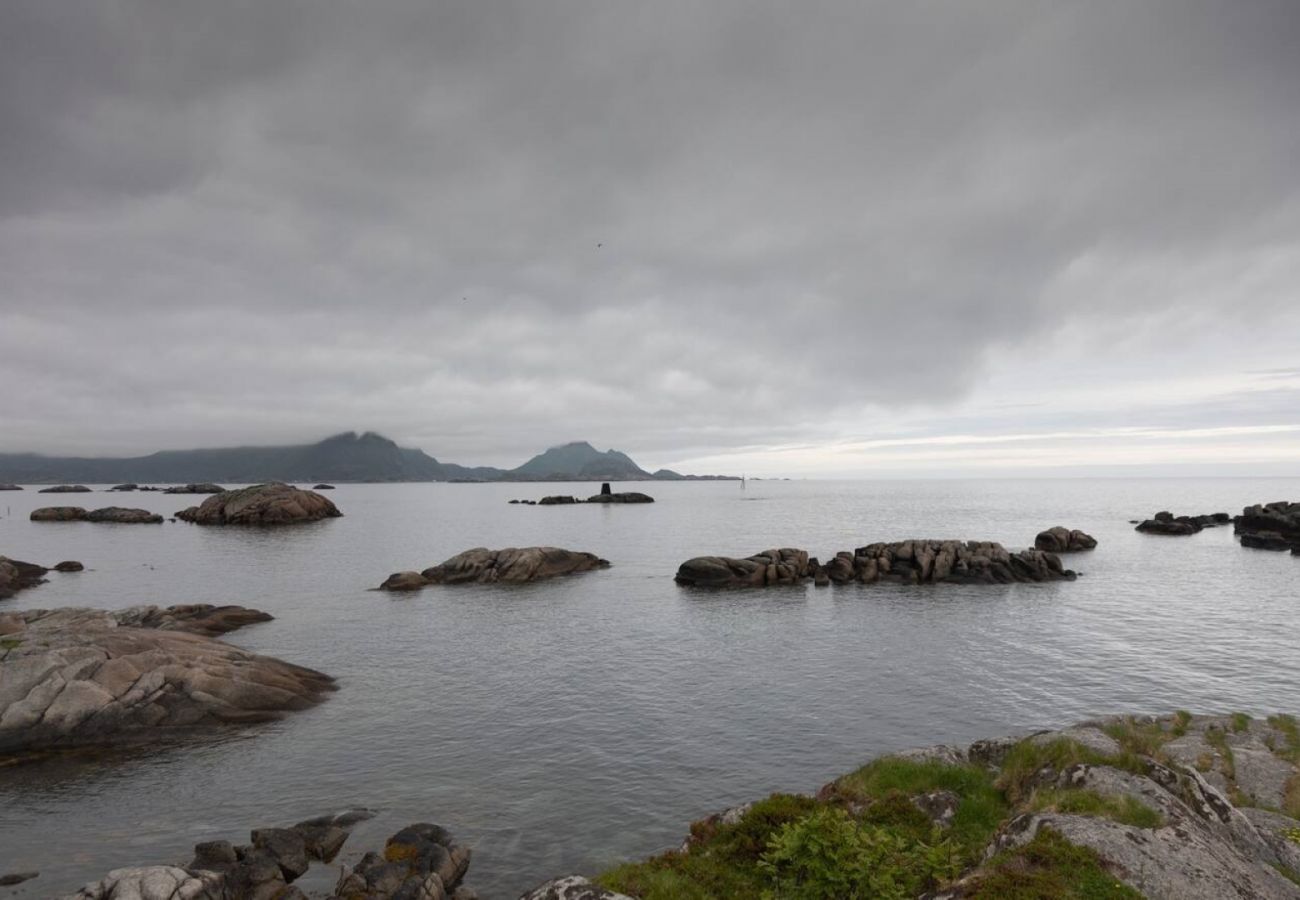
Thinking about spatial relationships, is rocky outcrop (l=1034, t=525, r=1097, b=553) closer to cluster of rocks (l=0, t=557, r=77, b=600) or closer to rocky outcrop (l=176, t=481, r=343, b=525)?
cluster of rocks (l=0, t=557, r=77, b=600)

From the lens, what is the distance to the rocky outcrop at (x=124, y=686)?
2702 cm

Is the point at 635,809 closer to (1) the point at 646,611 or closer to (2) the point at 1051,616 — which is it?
(1) the point at 646,611

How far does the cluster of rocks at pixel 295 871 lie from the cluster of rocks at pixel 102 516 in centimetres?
16839

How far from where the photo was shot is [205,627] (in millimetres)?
46938

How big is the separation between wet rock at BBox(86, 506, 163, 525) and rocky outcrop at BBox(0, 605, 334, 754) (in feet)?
474

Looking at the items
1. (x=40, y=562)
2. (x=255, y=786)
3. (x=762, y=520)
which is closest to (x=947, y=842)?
(x=255, y=786)

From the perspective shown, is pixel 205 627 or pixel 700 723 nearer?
pixel 700 723

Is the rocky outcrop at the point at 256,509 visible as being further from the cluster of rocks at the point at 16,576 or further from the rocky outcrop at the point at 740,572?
the rocky outcrop at the point at 740,572

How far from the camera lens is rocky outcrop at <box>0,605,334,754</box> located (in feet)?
88.6

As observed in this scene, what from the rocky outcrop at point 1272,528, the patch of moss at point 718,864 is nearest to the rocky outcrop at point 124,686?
the patch of moss at point 718,864

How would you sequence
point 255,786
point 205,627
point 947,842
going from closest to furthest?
point 947,842
point 255,786
point 205,627

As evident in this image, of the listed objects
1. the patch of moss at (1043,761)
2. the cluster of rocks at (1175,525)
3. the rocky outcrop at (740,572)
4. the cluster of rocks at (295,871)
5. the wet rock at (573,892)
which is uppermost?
the cluster of rocks at (1175,525)

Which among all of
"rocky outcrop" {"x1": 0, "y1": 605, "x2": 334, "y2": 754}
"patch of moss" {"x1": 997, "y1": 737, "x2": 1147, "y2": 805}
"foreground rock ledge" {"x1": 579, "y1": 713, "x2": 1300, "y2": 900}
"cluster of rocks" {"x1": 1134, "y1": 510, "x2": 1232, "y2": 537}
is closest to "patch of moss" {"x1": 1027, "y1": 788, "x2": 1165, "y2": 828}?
"foreground rock ledge" {"x1": 579, "y1": 713, "x2": 1300, "y2": 900}

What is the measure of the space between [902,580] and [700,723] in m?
48.9
